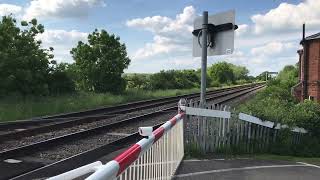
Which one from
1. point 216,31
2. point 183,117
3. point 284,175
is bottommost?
point 284,175

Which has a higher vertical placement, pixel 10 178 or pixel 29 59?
pixel 29 59

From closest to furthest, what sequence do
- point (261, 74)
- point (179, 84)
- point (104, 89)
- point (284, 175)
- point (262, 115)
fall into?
point (284, 175) < point (262, 115) < point (104, 89) < point (179, 84) < point (261, 74)

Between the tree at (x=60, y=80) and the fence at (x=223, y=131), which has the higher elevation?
the tree at (x=60, y=80)

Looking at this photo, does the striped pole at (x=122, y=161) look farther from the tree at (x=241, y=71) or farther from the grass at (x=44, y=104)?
the tree at (x=241, y=71)

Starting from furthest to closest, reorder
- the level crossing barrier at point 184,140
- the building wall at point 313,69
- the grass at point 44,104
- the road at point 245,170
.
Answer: the building wall at point 313,69 < the grass at point 44,104 < the road at point 245,170 < the level crossing barrier at point 184,140

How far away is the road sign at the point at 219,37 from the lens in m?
11.3

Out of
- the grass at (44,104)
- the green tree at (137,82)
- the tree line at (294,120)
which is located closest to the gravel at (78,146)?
the tree line at (294,120)

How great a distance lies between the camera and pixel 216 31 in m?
11.7

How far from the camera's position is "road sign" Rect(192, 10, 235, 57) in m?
11.3

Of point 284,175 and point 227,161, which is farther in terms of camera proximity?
point 227,161

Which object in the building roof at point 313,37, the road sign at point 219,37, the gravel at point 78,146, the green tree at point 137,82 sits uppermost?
the building roof at point 313,37

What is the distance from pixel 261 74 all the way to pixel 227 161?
182 m

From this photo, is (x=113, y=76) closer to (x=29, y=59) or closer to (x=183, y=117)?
(x=29, y=59)

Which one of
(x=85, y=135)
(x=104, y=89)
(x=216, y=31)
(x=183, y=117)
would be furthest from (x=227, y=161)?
(x=104, y=89)
